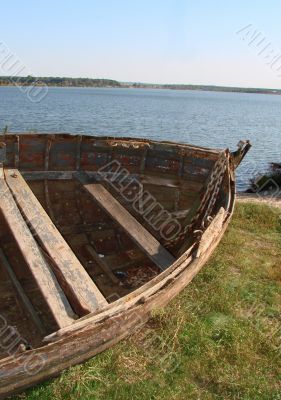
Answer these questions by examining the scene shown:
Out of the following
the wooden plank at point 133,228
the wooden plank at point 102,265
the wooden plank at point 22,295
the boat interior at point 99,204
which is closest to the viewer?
the wooden plank at point 22,295

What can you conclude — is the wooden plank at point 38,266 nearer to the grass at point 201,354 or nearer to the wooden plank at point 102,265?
the grass at point 201,354

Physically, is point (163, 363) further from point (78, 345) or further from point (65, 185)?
point (65, 185)

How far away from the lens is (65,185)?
7.36 metres

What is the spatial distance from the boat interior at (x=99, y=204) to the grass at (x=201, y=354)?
32.5 inches

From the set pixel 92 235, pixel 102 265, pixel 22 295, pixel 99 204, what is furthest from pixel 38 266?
pixel 92 235

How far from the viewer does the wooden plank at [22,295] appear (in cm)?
506

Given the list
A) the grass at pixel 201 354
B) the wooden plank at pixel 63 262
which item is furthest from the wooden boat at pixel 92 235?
the grass at pixel 201 354

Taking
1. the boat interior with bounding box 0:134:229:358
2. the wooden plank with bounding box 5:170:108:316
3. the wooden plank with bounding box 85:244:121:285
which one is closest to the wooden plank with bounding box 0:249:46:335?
the boat interior with bounding box 0:134:229:358

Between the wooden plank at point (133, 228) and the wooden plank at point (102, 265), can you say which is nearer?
the wooden plank at point (133, 228)

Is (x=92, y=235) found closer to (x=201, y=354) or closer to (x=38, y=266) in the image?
(x=38, y=266)

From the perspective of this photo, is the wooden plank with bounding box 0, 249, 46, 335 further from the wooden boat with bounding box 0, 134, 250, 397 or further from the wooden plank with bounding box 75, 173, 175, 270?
the wooden plank with bounding box 75, 173, 175, 270

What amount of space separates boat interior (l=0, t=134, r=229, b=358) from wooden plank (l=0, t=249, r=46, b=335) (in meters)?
0.02

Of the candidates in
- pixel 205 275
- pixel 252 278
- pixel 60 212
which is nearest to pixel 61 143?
pixel 60 212

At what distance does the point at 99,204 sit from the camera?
21.2 ft
